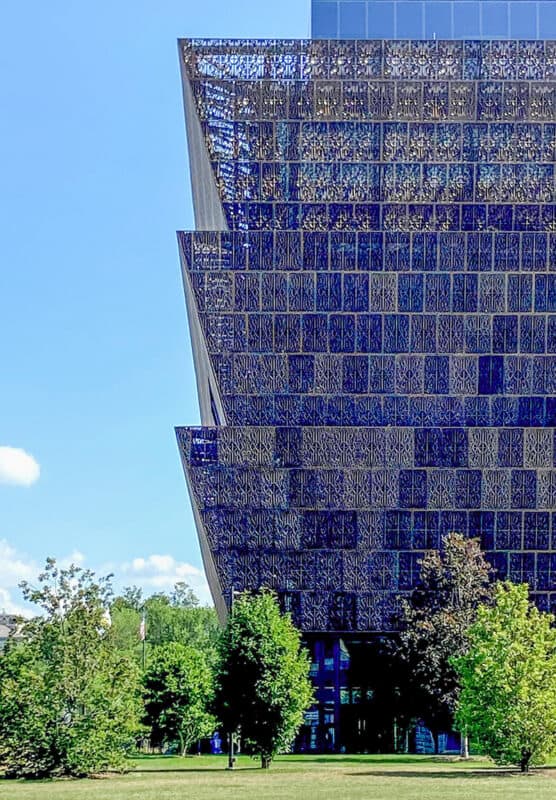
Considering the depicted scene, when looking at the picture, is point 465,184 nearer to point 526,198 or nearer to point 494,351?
point 526,198

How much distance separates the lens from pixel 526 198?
101438 millimetres

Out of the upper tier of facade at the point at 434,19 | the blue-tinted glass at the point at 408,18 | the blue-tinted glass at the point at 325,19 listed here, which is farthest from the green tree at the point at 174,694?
the blue-tinted glass at the point at 408,18

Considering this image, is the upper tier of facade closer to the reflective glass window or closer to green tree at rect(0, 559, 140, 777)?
the reflective glass window

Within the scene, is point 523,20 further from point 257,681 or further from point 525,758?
point 525,758

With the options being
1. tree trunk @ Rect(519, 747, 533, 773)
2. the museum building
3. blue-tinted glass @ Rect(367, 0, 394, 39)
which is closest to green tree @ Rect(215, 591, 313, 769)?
tree trunk @ Rect(519, 747, 533, 773)

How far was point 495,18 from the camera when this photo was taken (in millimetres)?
115312

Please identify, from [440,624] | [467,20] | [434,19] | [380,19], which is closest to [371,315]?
[440,624]

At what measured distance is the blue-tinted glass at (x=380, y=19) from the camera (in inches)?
4500

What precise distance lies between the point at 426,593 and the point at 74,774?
33615mm

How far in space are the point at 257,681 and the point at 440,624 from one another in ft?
64.3

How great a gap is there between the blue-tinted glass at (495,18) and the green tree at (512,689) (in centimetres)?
5978

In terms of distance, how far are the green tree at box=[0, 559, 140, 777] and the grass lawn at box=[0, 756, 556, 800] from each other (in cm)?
134

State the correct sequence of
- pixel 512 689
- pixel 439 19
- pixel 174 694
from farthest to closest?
pixel 439 19
pixel 174 694
pixel 512 689

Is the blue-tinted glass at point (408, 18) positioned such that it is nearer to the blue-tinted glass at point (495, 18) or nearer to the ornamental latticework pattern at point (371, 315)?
the blue-tinted glass at point (495, 18)
